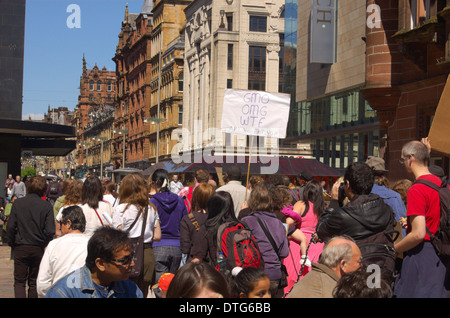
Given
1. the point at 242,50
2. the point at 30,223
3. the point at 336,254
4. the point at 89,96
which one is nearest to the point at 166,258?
the point at 30,223

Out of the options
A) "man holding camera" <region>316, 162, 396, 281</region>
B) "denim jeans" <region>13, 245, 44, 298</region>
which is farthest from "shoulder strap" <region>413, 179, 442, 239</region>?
"denim jeans" <region>13, 245, 44, 298</region>

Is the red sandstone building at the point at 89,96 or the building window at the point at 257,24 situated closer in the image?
the building window at the point at 257,24

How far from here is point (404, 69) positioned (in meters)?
18.4

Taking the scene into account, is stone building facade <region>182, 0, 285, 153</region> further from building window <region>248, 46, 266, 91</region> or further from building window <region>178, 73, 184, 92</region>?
building window <region>178, 73, 184, 92</region>

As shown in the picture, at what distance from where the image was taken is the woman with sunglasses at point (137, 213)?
768 cm

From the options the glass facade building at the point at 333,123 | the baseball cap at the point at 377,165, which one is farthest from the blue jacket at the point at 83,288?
the glass facade building at the point at 333,123

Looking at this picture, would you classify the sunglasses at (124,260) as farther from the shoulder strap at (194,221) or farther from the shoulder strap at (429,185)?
the shoulder strap at (194,221)

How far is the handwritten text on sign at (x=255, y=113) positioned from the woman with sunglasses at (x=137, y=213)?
4871mm

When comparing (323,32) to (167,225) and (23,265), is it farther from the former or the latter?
(23,265)

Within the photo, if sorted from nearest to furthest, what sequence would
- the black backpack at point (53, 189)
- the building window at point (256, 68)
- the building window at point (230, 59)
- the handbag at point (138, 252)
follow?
the handbag at point (138, 252) → the black backpack at point (53, 189) → the building window at point (256, 68) → the building window at point (230, 59)

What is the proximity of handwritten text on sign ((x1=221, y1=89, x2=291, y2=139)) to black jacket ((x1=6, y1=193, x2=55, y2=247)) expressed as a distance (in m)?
4.45

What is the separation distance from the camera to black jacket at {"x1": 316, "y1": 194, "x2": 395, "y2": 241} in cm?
580

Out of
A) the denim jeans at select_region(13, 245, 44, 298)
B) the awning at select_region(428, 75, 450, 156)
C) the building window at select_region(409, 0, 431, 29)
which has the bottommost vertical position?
the denim jeans at select_region(13, 245, 44, 298)

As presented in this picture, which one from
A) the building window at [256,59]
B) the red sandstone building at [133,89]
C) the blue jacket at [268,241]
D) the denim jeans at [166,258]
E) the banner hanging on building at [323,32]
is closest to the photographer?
the blue jacket at [268,241]
